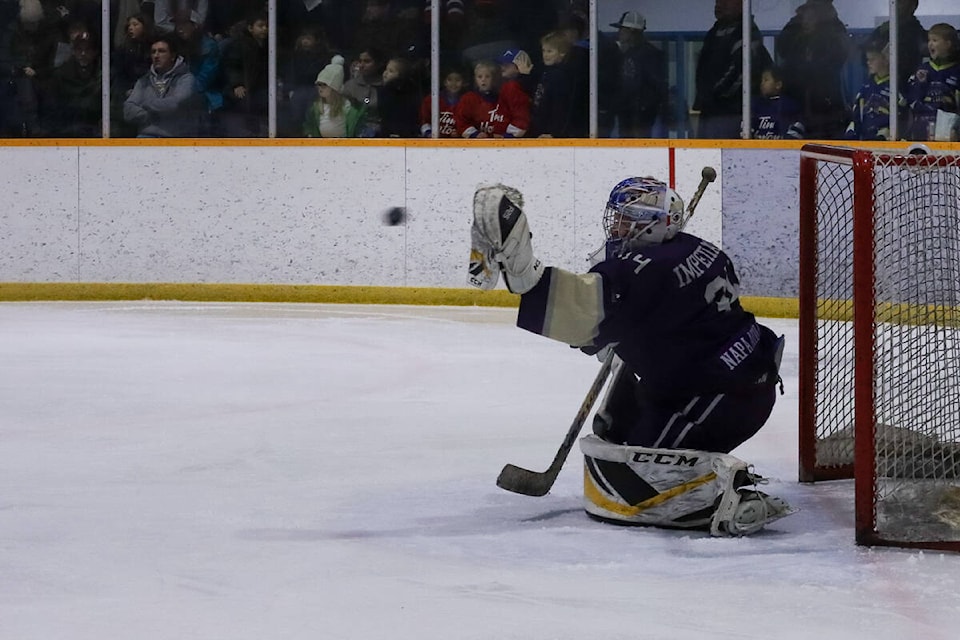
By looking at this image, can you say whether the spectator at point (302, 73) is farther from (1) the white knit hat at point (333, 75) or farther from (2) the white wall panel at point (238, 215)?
(2) the white wall panel at point (238, 215)

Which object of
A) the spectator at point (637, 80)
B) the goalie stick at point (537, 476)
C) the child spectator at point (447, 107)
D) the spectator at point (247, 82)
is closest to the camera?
the goalie stick at point (537, 476)

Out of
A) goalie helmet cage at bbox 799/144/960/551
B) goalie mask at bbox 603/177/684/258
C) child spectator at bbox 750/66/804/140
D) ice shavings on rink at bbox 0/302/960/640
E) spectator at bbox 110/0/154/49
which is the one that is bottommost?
ice shavings on rink at bbox 0/302/960/640

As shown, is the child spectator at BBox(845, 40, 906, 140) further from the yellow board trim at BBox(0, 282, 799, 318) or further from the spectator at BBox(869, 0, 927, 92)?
the yellow board trim at BBox(0, 282, 799, 318)

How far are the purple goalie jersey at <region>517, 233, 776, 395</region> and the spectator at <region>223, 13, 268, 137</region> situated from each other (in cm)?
526

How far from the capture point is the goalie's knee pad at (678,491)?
3072 millimetres

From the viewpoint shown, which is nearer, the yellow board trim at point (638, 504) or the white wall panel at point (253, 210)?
the yellow board trim at point (638, 504)

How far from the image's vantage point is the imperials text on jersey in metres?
3.12

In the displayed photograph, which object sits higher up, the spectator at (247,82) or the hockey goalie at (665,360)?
the spectator at (247,82)

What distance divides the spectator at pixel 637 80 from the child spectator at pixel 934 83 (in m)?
1.19

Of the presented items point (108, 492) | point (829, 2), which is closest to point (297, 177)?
point (829, 2)

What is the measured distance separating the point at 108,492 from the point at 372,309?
4232 millimetres

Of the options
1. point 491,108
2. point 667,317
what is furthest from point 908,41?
point 667,317

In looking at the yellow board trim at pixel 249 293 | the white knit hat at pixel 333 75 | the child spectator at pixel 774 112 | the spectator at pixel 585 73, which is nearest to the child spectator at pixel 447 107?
the white knit hat at pixel 333 75

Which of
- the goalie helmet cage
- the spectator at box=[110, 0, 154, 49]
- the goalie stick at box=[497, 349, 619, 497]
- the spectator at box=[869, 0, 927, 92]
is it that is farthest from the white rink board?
the goalie stick at box=[497, 349, 619, 497]
